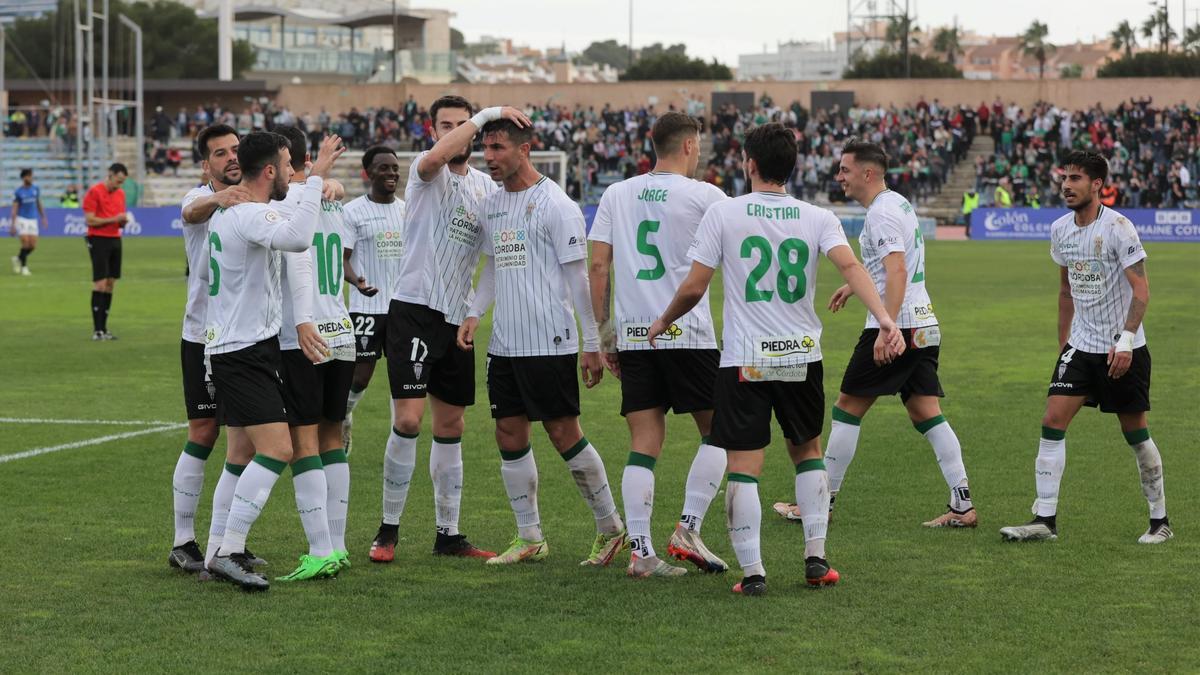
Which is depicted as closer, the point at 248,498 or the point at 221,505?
the point at 248,498

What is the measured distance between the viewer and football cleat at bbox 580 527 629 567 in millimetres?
7664

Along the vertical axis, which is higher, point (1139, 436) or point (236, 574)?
point (1139, 436)

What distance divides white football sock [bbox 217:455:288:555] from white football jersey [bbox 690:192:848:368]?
2224mm

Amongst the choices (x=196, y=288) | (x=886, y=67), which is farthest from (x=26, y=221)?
(x=886, y=67)

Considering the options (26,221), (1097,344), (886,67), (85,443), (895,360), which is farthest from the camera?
(886,67)

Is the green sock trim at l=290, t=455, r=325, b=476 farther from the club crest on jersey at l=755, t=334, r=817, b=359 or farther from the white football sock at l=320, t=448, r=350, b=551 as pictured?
A: the club crest on jersey at l=755, t=334, r=817, b=359

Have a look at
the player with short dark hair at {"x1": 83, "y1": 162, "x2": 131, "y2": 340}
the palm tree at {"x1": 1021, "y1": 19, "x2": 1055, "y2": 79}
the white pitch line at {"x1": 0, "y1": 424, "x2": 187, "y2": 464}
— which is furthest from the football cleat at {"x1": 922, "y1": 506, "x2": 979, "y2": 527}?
the palm tree at {"x1": 1021, "y1": 19, "x2": 1055, "y2": 79}

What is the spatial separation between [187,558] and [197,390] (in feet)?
2.75

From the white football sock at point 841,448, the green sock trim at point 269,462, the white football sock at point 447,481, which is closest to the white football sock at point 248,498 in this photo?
the green sock trim at point 269,462

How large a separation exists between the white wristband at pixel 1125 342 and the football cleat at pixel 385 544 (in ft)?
12.9

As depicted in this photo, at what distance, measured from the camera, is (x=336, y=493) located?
7.64m

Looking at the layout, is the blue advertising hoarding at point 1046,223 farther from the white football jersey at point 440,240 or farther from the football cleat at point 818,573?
the football cleat at point 818,573

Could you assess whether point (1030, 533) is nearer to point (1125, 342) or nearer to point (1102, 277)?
point (1125, 342)

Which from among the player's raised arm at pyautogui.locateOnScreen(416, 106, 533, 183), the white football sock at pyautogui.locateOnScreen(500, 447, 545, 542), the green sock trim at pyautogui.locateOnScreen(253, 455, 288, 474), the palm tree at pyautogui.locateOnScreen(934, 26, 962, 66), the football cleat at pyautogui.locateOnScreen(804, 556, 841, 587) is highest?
the palm tree at pyautogui.locateOnScreen(934, 26, 962, 66)
